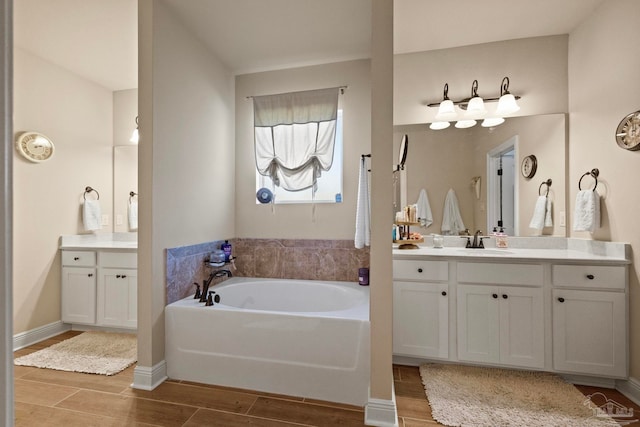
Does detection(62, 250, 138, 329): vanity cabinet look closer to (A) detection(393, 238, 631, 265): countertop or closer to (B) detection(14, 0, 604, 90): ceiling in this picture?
(B) detection(14, 0, 604, 90): ceiling

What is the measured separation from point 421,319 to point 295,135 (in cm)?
197

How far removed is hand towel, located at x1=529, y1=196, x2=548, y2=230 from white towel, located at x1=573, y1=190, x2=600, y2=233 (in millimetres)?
297

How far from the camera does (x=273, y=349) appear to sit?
2021 mm

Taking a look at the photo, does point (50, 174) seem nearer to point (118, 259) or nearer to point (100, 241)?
point (100, 241)

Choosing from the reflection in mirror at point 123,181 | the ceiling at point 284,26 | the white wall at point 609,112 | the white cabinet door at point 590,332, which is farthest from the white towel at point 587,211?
the reflection in mirror at point 123,181

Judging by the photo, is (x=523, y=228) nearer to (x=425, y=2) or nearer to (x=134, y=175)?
(x=425, y=2)

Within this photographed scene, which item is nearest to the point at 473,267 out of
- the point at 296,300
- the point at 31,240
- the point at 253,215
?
the point at 296,300

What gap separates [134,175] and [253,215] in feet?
4.95

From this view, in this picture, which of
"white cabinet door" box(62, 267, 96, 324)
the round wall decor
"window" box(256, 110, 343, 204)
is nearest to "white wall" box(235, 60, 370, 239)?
"window" box(256, 110, 343, 204)

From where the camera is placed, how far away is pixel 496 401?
75.7 inches

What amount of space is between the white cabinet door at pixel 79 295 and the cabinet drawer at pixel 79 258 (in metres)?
0.05

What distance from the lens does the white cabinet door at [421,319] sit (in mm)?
2305

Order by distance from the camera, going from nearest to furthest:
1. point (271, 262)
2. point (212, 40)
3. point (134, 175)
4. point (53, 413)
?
1. point (53, 413)
2. point (212, 40)
3. point (271, 262)
4. point (134, 175)

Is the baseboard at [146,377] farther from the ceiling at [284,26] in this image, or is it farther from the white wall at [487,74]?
the white wall at [487,74]
